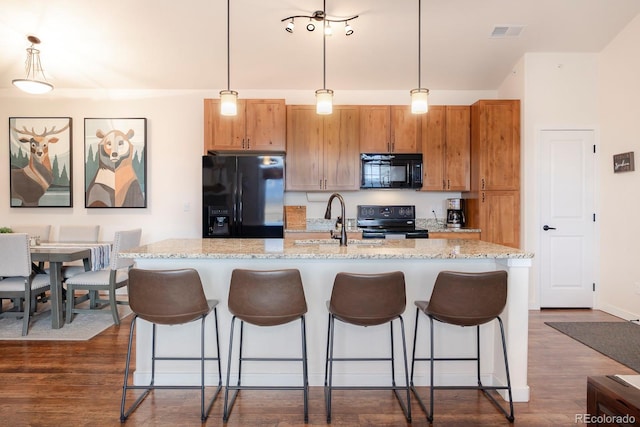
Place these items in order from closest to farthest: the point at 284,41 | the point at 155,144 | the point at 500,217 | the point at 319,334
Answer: the point at 319,334, the point at 284,41, the point at 500,217, the point at 155,144

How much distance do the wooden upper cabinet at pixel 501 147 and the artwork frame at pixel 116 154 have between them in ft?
13.9

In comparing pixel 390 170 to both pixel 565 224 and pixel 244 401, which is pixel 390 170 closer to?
pixel 565 224

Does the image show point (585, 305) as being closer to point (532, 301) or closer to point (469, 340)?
point (532, 301)

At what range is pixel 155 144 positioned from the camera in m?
4.79

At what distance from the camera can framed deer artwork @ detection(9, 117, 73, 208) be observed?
4750 mm

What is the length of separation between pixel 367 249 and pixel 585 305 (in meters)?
3.44

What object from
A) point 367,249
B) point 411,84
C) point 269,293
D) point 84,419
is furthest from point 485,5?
point 84,419

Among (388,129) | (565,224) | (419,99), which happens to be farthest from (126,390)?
(565,224)

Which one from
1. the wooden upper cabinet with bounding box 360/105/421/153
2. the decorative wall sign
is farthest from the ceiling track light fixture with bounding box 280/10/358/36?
the decorative wall sign

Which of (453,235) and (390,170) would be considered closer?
(453,235)

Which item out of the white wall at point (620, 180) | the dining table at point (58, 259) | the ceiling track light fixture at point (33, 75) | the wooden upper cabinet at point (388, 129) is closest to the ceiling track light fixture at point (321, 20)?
the wooden upper cabinet at point (388, 129)

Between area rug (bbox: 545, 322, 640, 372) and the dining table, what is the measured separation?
15.2ft

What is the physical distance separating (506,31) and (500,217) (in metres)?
2.00

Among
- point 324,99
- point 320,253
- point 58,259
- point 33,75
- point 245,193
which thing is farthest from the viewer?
point 33,75
